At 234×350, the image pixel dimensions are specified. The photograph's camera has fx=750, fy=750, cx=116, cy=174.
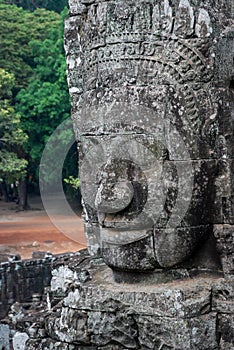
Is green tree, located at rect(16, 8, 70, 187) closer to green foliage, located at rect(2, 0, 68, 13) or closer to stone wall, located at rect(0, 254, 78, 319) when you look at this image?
green foliage, located at rect(2, 0, 68, 13)

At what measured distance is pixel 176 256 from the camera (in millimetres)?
5664

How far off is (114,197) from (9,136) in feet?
68.0

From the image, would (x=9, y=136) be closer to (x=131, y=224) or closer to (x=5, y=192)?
(x=5, y=192)

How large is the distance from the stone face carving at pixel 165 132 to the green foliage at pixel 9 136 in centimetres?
1951

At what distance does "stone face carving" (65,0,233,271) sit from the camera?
5633 mm

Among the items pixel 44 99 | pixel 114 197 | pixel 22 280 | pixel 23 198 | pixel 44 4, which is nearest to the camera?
pixel 114 197

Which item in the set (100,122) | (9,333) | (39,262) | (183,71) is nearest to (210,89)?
(183,71)

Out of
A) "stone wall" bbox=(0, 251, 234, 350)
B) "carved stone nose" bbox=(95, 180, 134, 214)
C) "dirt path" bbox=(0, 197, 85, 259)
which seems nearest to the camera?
"stone wall" bbox=(0, 251, 234, 350)

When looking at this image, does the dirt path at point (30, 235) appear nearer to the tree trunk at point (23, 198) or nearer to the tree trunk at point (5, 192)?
the tree trunk at point (23, 198)

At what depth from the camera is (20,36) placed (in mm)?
30688

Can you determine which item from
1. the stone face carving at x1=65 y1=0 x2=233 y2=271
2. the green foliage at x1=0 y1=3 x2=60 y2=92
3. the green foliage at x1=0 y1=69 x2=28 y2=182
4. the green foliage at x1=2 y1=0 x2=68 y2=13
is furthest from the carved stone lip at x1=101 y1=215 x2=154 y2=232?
the green foliage at x1=2 y1=0 x2=68 y2=13

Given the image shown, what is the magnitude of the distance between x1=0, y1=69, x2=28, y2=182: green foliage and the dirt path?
6.13ft

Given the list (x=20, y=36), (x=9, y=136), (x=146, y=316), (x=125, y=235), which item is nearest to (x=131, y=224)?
(x=125, y=235)

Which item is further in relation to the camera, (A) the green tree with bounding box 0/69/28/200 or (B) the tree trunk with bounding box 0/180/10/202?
(B) the tree trunk with bounding box 0/180/10/202
